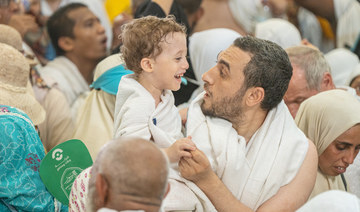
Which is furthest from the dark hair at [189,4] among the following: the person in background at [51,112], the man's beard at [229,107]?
the man's beard at [229,107]

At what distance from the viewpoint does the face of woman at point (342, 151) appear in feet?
10.1

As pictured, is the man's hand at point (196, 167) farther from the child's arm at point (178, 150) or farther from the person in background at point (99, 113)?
the person in background at point (99, 113)

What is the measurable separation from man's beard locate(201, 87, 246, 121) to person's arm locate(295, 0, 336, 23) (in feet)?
12.5

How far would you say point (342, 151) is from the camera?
3.13 m

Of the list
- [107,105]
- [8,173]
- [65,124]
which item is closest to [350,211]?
[8,173]

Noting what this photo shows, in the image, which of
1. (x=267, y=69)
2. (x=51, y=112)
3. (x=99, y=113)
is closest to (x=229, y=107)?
(x=267, y=69)

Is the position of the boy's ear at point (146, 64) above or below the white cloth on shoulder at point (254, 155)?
above

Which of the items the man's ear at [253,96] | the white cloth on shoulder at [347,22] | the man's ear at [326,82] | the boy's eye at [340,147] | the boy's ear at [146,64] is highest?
the boy's ear at [146,64]

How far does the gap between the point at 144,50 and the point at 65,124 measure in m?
1.71

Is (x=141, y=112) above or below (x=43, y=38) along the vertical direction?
above

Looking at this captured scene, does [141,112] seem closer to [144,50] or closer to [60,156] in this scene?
[144,50]

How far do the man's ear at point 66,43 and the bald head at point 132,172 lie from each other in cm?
356

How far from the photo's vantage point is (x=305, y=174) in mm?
2652

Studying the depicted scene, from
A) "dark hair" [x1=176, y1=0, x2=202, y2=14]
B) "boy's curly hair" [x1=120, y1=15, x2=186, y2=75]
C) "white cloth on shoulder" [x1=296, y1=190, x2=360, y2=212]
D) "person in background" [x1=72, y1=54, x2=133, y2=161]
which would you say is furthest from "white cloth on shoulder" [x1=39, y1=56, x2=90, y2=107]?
"white cloth on shoulder" [x1=296, y1=190, x2=360, y2=212]
